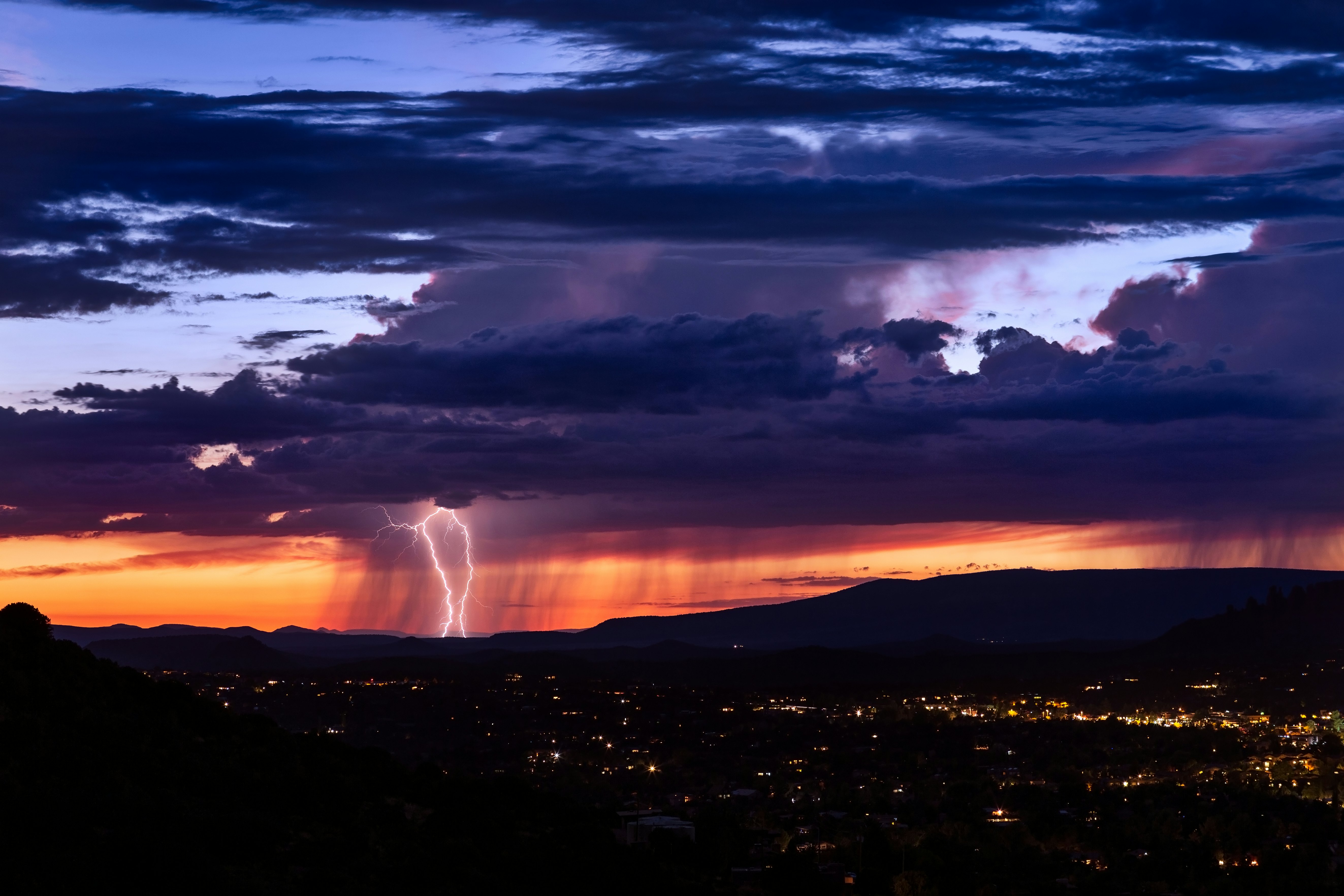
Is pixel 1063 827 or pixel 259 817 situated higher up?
pixel 259 817

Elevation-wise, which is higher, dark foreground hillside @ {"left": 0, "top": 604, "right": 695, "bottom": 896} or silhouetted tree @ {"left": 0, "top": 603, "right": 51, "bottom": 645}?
silhouetted tree @ {"left": 0, "top": 603, "right": 51, "bottom": 645}

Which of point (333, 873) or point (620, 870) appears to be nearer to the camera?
point (333, 873)

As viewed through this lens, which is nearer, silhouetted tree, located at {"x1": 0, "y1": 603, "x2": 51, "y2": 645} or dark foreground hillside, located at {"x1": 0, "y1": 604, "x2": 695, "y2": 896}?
dark foreground hillside, located at {"x1": 0, "y1": 604, "x2": 695, "y2": 896}

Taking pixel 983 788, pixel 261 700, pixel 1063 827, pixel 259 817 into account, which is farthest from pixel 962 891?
pixel 261 700

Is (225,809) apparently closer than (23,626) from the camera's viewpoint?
Yes

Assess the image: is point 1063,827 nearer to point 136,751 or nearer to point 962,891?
point 962,891

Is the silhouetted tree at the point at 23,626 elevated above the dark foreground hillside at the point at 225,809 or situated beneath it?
elevated above

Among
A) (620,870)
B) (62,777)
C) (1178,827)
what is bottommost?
(1178,827)

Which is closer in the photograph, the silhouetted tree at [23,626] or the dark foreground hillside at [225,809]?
the dark foreground hillside at [225,809]
